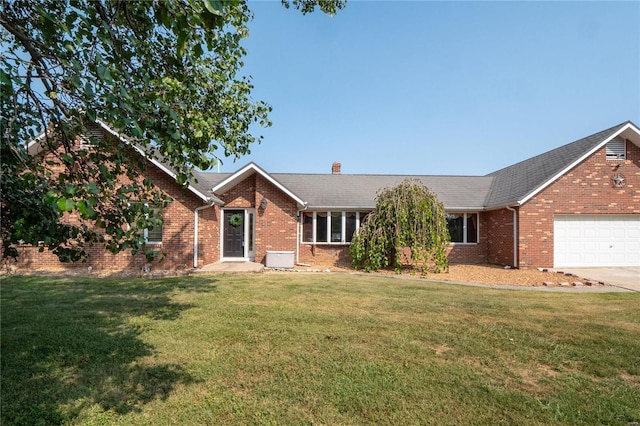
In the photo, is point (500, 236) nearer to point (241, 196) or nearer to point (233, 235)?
point (241, 196)

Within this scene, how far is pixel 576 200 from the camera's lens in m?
14.3

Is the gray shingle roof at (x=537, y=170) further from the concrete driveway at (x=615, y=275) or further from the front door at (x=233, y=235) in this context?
the front door at (x=233, y=235)

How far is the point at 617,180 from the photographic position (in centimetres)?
1438

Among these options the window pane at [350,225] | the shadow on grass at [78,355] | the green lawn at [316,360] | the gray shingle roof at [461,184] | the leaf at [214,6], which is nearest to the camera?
the leaf at [214,6]

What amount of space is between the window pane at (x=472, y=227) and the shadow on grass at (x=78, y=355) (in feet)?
47.6

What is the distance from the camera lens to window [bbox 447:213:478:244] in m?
17.1

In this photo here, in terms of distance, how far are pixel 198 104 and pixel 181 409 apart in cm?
479

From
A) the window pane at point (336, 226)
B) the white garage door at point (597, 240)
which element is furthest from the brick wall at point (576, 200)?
the window pane at point (336, 226)

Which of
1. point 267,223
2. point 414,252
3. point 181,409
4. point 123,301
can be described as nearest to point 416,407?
point 181,409

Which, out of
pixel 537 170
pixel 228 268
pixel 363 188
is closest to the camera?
pixel 228 268

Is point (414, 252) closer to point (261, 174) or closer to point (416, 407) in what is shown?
point (261, 174)

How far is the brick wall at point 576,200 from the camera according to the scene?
14.1 metres

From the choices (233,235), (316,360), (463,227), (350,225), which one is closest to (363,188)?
(350,225)

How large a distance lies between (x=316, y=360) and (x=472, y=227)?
15.1 m
